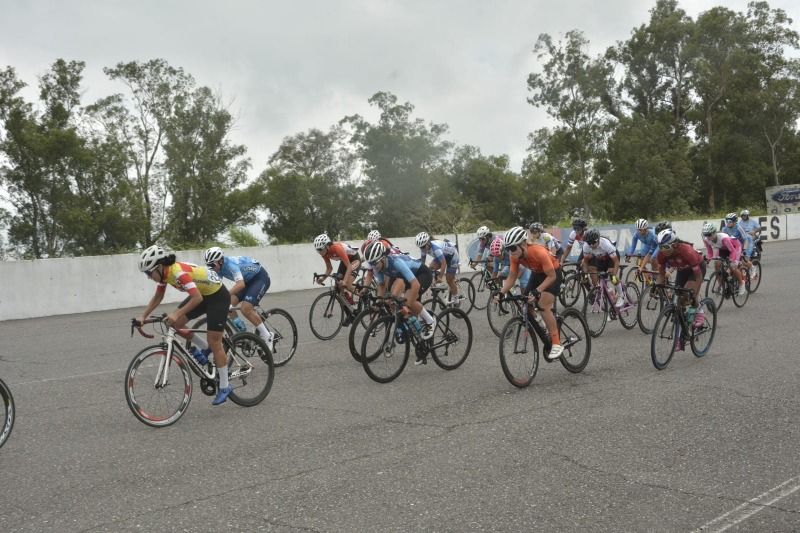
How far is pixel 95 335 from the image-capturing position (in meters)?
14.4

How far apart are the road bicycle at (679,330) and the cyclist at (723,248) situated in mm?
4563

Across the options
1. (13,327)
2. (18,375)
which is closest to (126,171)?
(13,327)

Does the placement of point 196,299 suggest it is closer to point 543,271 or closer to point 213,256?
point 213,256

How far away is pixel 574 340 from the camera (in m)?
8.63

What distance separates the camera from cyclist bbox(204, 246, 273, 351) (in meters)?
9.16

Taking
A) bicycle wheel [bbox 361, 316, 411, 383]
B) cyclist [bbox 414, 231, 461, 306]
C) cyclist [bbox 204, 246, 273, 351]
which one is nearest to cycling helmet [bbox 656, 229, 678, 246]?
bicycle wheel [bbox 361, 316, 411, 383]

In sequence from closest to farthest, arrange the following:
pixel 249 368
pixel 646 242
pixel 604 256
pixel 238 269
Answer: pixel 249 368 → pixel 238 269 → pixel 604 256 → pixel 646 242

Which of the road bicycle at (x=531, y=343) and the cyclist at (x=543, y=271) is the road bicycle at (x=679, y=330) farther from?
the cyclist at (x=543, y=271)

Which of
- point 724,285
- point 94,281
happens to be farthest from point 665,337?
point 94,281

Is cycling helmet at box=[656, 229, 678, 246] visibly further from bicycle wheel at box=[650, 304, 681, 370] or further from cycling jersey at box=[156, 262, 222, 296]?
cycling jersey at box=[156, 262, 222, 296]

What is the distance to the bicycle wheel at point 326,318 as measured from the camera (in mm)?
12242

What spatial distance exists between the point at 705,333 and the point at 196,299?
256 inches

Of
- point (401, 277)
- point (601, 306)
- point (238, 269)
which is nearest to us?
point (401, 277)

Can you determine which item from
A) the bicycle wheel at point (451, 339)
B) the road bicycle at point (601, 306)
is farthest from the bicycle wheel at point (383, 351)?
the road bicycle at point (601, 306)
